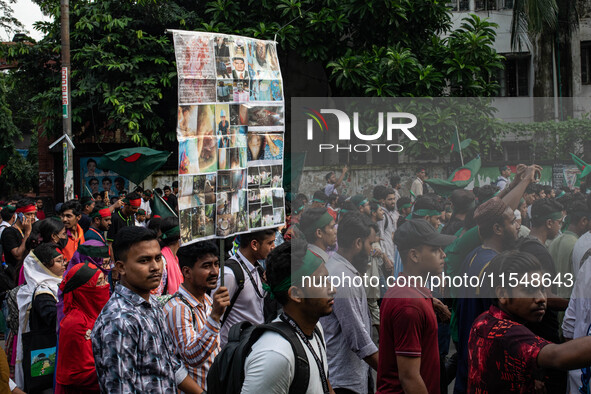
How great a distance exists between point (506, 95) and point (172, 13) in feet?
40.1

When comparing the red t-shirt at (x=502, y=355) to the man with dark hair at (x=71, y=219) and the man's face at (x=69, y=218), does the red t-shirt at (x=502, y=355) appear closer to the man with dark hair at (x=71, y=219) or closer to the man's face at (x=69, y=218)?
the man with dark hair at (x=71, y=219)

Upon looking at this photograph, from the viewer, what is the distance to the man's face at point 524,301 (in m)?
2.87

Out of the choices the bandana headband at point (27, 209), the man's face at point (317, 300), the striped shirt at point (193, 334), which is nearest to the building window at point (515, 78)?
the bandana headband at point (27, 209)

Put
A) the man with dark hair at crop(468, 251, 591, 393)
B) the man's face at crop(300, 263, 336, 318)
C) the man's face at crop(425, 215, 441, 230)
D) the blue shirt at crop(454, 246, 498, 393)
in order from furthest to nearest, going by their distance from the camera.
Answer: the man's face at crop(425, 215, 441, 230) → the blue shirt at crop(454, 246, 498, 393) → the man's face at crop(300, 263, 336, 318) → the man with dark hair at crop(468, 251, 591, 393)

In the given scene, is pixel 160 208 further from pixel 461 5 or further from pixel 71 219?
pixel 461 5

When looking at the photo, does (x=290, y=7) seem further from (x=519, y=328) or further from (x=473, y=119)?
(x=519, y=328)

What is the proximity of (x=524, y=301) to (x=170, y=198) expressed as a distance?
11.7 meters

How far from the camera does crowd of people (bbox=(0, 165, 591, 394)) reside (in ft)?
8.91

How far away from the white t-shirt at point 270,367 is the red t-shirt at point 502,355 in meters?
0.78

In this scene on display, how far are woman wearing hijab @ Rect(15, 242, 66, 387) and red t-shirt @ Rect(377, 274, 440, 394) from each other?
2.47 metres

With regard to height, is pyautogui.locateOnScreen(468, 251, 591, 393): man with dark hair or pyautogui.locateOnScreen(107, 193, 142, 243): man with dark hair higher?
pyautogui.locateOnScreen(107, 193, 142, 243): man with dark hair

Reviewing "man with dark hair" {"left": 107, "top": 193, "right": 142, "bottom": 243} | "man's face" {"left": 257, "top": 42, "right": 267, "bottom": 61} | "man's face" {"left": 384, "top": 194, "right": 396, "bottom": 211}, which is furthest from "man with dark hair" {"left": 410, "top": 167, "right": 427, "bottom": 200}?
→ "man's face" {"left": 257, "top": 42, "right": 267, "bottom": 61}

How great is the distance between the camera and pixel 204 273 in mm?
3934

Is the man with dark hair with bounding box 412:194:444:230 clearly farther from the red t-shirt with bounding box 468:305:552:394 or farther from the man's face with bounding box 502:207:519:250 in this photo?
the red t-shirt with bounding box 468:305:552:394
